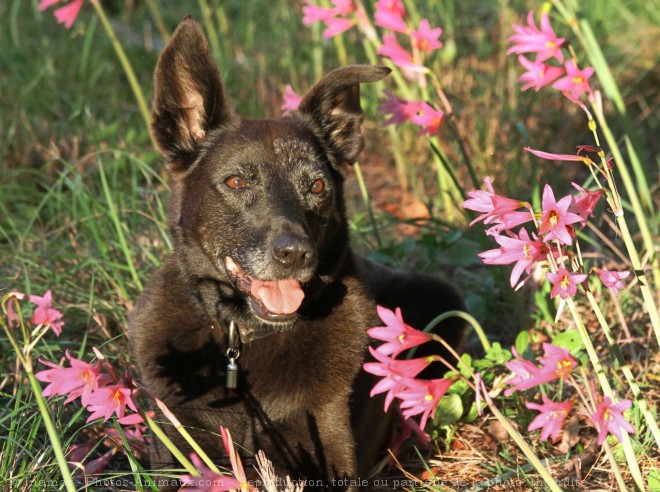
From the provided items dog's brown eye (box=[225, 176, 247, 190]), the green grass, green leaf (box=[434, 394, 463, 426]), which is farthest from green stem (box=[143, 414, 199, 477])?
green leaf (box=[434, 394, 463, 426])

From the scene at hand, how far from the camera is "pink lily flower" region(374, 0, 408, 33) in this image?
3.80m

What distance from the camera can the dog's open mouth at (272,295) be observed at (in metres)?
3.08

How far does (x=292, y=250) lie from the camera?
3000mm

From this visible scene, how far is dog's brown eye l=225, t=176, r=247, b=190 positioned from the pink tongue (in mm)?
339

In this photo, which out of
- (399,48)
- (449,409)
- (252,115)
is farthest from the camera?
(252,115)

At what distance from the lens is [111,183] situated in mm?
5121

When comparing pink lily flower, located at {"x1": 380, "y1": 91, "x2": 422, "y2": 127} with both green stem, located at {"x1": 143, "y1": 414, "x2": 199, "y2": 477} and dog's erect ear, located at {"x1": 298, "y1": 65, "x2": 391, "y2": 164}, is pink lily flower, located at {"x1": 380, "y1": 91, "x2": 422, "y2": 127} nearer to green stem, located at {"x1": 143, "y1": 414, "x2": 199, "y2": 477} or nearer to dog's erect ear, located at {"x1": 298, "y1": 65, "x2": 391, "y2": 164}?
dog's erect ear, located at {"x1": 298, "y1": 65, "x2": 391, "y2": 164}

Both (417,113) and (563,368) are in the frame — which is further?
(417,113)

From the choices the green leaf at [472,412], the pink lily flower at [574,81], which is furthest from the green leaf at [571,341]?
the pink lily flower at [574,81]

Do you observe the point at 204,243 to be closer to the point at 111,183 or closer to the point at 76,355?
the point at 76,355

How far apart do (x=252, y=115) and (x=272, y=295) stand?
3.37 metres

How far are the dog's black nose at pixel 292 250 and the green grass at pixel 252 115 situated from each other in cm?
83

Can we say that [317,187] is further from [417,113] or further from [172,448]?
[172,448]

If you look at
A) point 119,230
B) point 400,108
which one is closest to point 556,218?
point 400,108
